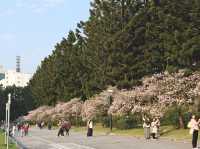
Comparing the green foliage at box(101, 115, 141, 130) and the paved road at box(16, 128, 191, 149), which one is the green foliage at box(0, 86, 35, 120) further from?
the paved road at box(16, 128, 191, 149)

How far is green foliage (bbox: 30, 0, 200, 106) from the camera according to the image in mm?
45062

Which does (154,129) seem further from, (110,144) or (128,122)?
(128,122)

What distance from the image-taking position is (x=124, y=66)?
195 feet

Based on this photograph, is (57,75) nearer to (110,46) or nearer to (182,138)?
(110,46)

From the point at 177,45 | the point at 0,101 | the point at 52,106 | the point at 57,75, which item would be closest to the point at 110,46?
the point at 177,45

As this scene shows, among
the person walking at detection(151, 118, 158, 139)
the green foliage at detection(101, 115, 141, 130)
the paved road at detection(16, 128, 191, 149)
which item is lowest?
the paved road at detection(16, 128, 191, 149)

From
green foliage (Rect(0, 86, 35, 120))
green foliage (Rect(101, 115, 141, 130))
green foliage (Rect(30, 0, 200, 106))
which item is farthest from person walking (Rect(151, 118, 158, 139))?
green foliage (Rect(0, 86, 35, 120))

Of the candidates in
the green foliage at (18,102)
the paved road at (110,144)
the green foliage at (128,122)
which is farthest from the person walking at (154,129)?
the green foliage at (18,102)

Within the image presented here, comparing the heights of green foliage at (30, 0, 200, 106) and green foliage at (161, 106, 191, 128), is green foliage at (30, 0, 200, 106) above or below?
above

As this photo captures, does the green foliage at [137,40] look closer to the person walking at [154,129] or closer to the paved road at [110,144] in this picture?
the person walking at [154,129]

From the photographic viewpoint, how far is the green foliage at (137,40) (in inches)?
1774

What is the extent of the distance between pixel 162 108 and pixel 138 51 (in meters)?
15.2

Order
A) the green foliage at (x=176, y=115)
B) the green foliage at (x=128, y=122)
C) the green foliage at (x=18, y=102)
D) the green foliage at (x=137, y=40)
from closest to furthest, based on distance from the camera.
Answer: the green foliage at (x=176, y=115)
the green foliage at (x=137, y=40)
the green foliage at (x=128, y=122)
the green foliage at (x=18, y=102)

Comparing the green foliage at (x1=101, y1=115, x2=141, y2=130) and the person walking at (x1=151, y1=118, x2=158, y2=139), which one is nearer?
the person walking at (x1=151, y1=118, x2=158, y2=139)
